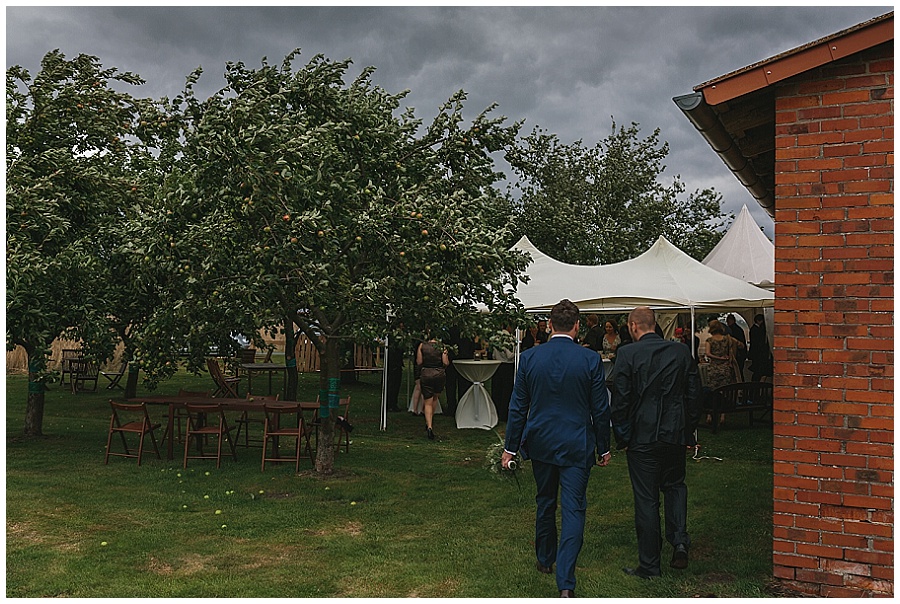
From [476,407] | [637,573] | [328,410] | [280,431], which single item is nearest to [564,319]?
[637,573]

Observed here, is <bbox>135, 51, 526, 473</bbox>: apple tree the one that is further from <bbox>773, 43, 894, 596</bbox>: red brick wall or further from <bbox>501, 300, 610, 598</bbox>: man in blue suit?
<bbox>773, 43, 894, 596</bbox>: red brick wall

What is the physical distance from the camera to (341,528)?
764 centimetres

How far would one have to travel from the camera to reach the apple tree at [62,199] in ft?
35.0

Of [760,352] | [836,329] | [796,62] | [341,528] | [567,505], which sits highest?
[796,62]

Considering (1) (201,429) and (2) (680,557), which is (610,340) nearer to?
(1) (201,429)

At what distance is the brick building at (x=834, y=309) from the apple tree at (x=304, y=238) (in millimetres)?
3749

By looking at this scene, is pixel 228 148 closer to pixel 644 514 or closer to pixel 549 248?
pixel 644 514

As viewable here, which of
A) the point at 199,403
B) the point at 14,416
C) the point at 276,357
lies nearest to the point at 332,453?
the point at 199,403

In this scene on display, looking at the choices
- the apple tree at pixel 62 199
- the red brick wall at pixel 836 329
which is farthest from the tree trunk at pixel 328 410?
the red brick wall at pixel 836 329

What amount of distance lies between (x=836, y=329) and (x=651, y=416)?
4.49 ft

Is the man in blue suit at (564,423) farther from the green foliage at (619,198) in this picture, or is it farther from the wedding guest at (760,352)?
the green foliage at (619,198)

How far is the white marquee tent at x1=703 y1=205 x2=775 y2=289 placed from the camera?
19781 mm

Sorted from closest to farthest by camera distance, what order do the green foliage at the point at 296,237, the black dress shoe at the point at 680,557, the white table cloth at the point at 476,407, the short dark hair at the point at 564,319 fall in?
the short dark hair at the point at 564,319 → the black dress shoe at the point at 680,557 → the green foliage at the point at 296,237 → the white table cloth at the point at 476,407

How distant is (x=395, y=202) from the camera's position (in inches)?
366
